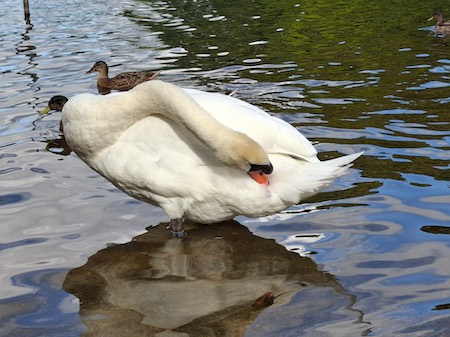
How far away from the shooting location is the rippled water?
15.2ft

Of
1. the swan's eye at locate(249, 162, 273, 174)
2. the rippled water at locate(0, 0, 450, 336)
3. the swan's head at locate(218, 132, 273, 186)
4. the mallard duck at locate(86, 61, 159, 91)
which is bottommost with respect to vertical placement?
the mallard duck at locate(86, 61, 159, 91)

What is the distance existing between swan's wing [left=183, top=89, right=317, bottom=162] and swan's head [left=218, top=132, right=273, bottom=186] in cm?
31

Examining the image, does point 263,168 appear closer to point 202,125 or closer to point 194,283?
point 202,125

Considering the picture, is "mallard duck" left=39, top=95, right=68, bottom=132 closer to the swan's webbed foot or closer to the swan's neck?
the swan's webbed foot

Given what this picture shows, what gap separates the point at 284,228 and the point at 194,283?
113 cm

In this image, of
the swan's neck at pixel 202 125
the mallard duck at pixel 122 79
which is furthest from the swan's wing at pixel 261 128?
the mallard duck at pixel 122 79

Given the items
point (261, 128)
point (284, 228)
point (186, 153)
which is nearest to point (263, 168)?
point (261, 128)

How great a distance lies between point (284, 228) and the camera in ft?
20.0

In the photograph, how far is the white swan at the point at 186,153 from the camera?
5406mm

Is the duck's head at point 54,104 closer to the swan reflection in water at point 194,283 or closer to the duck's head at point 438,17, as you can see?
the swan reflection in water at point 194,283

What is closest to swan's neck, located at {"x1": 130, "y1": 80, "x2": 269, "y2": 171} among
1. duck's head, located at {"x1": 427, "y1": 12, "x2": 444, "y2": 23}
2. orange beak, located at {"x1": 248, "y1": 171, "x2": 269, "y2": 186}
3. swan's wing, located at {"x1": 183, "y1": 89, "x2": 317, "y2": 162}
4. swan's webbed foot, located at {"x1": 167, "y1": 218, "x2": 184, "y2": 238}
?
orange beak, located at {"x1": 248, "y1": 171, "x2": 269, "y2": 186}

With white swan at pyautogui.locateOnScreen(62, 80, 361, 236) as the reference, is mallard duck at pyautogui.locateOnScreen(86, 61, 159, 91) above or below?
below

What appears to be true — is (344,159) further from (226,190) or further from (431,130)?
(431,130)

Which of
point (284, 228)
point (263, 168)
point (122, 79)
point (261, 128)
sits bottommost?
point (122, 79)
